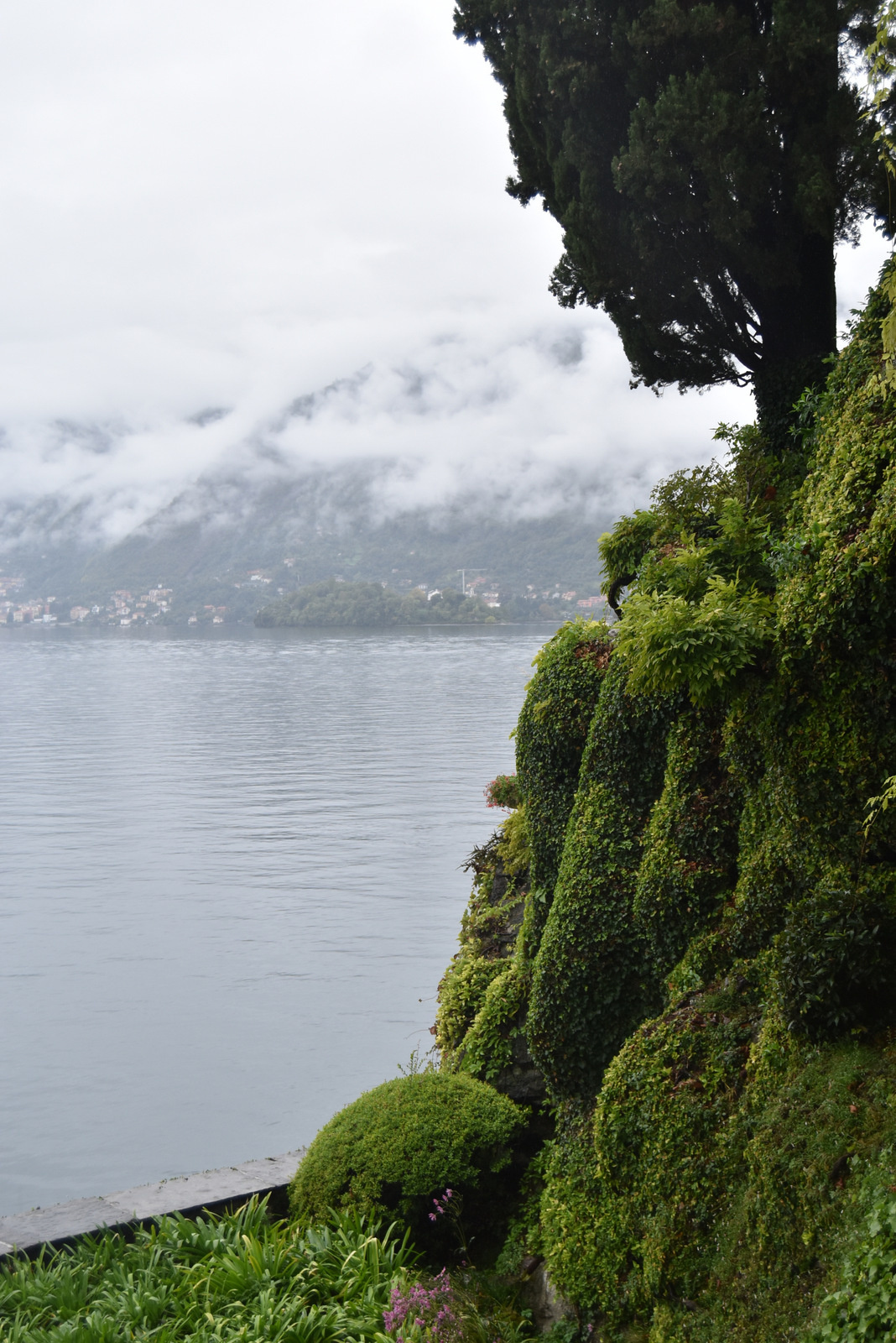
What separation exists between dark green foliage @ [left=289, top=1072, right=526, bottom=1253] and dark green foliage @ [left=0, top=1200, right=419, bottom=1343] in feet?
0.69

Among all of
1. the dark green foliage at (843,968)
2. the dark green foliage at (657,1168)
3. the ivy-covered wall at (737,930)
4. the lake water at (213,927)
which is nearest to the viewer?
the ivy-covered wall at (737,930)

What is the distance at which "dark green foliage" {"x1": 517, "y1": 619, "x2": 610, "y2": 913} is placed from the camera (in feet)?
24.1

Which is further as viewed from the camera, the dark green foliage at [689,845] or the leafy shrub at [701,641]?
the dark green foliage at [689,845]

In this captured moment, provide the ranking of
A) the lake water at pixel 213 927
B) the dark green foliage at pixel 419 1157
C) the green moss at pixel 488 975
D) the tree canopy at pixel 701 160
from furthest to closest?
1. the lake water at pixel 213 927
2. the tree canopy at pixel 701 160
3. the green moss at pixel 488 975
4. the dark green foliage at pixel 419 1157

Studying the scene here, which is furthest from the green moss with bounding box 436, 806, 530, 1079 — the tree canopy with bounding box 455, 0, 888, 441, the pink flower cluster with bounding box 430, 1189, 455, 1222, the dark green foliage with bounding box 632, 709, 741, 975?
the tree canopy with bounding box 455, 0, 888, 441

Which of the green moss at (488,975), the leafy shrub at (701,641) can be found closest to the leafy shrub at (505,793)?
the green moss at (488,975)

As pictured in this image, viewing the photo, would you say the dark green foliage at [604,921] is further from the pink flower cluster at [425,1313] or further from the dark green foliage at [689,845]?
the pink flower cluster at [425,1313]

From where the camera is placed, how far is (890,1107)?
13.8ft

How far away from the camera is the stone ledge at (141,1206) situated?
22.5 feet

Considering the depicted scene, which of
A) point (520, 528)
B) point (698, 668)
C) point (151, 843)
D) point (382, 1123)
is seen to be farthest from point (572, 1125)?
point (520, 528)

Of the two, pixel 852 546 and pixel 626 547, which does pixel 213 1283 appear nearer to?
pixel 852 546

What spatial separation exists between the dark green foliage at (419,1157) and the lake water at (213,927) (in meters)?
4.25

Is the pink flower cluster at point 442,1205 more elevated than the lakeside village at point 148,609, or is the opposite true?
the lakeside village at point 148,609

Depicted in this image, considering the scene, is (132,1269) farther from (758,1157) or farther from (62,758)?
(62,758)
